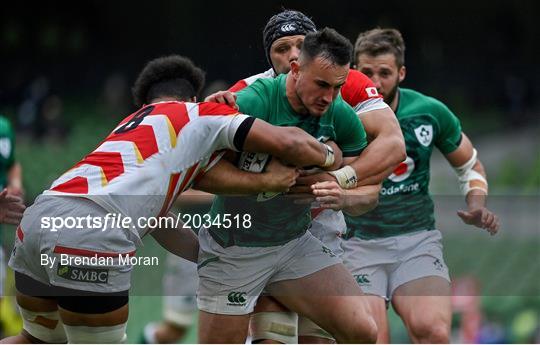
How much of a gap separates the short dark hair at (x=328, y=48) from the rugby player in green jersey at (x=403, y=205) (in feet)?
4.67

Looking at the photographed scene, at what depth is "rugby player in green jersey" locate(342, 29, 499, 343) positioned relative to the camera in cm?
638

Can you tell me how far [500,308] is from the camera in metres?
11.1

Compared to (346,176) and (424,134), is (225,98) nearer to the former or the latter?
(346,176)

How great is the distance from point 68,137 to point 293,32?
1150 centimetres

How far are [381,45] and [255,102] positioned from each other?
1.54 metres

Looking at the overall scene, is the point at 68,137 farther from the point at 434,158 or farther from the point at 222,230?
the point at 222,230

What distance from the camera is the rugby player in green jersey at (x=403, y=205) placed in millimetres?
6383

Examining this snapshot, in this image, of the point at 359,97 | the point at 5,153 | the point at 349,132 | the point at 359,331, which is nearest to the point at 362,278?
the point at 359,331

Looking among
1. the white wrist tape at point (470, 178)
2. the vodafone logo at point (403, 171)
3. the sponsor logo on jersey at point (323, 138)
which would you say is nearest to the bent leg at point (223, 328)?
the sponsor logo on jersey at point (323, 138)

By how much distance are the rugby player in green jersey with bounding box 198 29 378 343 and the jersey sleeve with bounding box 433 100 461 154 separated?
4.31ft

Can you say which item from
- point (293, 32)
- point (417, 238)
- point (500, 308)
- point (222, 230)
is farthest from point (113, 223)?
point (500, 308)

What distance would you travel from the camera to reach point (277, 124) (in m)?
5.20

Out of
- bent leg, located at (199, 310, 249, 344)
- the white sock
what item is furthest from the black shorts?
the white sock

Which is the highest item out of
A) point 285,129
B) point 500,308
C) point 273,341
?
point 285,129
